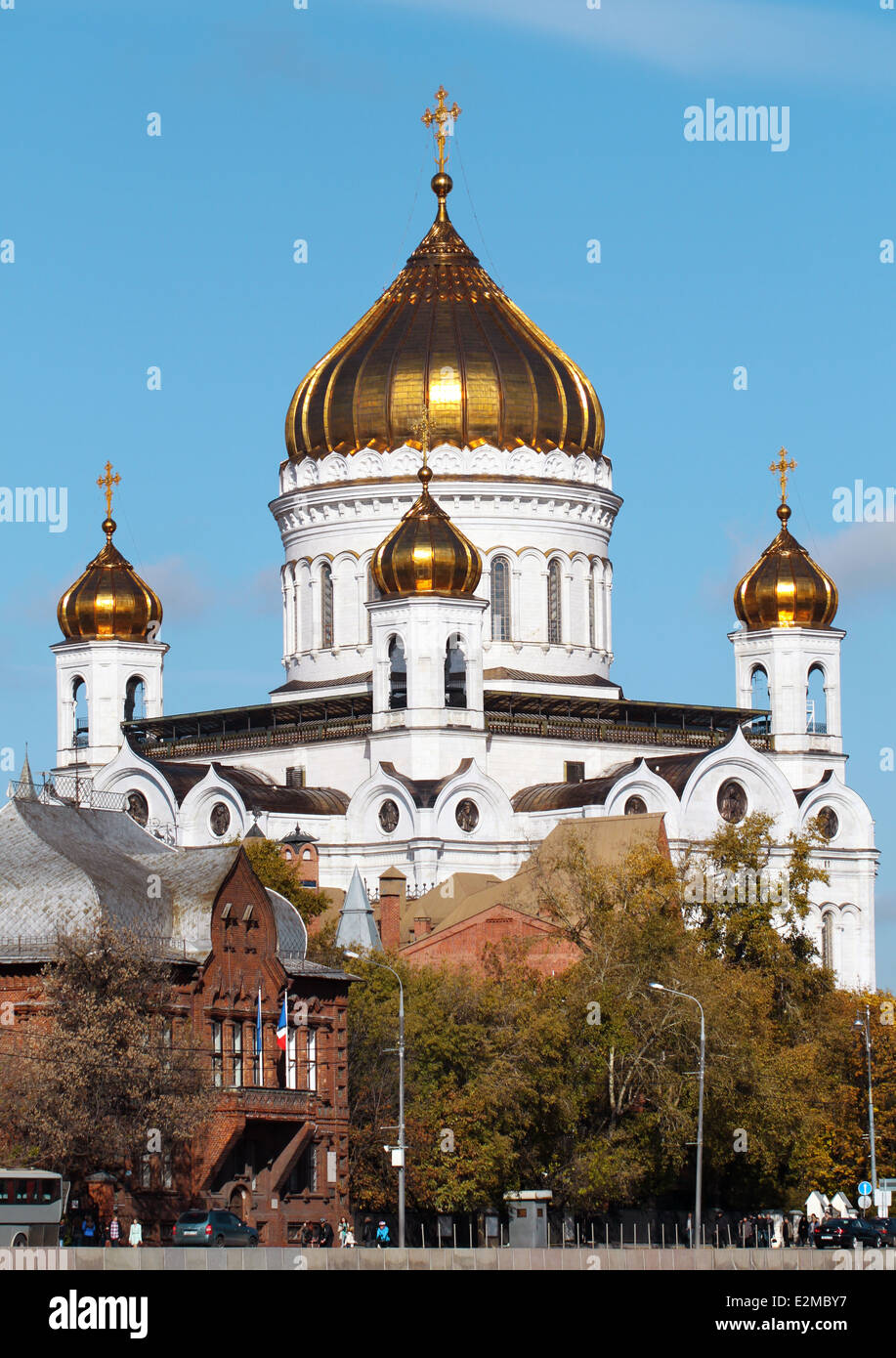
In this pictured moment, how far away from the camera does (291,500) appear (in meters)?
102

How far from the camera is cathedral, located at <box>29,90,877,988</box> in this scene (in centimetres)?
9419

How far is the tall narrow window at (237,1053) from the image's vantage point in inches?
2694

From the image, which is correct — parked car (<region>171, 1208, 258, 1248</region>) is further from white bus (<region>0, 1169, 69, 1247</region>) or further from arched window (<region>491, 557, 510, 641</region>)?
arched window (<region>491, 557, 510, 641</region>)

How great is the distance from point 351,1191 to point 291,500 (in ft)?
112

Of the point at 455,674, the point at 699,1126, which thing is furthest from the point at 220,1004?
the point at 455,674

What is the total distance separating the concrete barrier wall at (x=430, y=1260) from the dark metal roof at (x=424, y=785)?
111 feet

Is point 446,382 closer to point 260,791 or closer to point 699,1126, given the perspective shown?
point 260,791

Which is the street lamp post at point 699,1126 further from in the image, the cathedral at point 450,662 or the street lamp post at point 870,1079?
the cathedral at point 450,662

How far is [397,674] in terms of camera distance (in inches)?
3814

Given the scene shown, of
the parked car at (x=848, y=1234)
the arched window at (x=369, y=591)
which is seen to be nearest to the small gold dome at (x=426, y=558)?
the arched window at (x=369, y=591)
